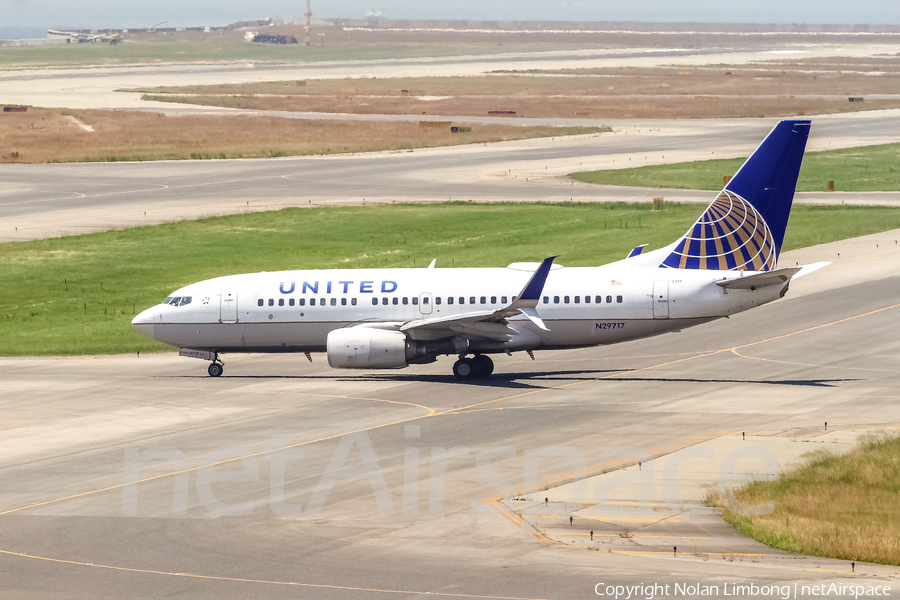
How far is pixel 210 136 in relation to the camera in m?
144

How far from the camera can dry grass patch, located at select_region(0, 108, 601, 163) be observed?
13075cm

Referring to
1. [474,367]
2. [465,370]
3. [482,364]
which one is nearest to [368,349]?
[465,370]

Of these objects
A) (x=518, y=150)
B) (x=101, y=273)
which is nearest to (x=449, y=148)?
(x=518, y=150)

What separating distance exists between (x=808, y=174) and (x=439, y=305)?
68.2m

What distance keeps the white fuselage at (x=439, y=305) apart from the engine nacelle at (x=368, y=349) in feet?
3.05

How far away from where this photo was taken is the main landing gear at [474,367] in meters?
47.8

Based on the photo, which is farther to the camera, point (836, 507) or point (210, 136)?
point (210, 136)

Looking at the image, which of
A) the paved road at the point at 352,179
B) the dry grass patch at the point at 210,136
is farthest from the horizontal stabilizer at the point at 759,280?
the dry grass patch at the point at 210,136

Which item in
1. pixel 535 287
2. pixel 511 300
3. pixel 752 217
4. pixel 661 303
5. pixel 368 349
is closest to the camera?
pixel 535 287

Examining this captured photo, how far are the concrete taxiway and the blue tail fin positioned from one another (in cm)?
460

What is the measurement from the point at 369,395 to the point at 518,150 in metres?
85.5

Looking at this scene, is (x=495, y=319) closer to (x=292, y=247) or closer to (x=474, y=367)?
(x=474, y=367)

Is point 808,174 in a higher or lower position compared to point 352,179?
lower

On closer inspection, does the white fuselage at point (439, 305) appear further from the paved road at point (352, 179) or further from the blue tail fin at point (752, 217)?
the paved road at point (352, 179)
